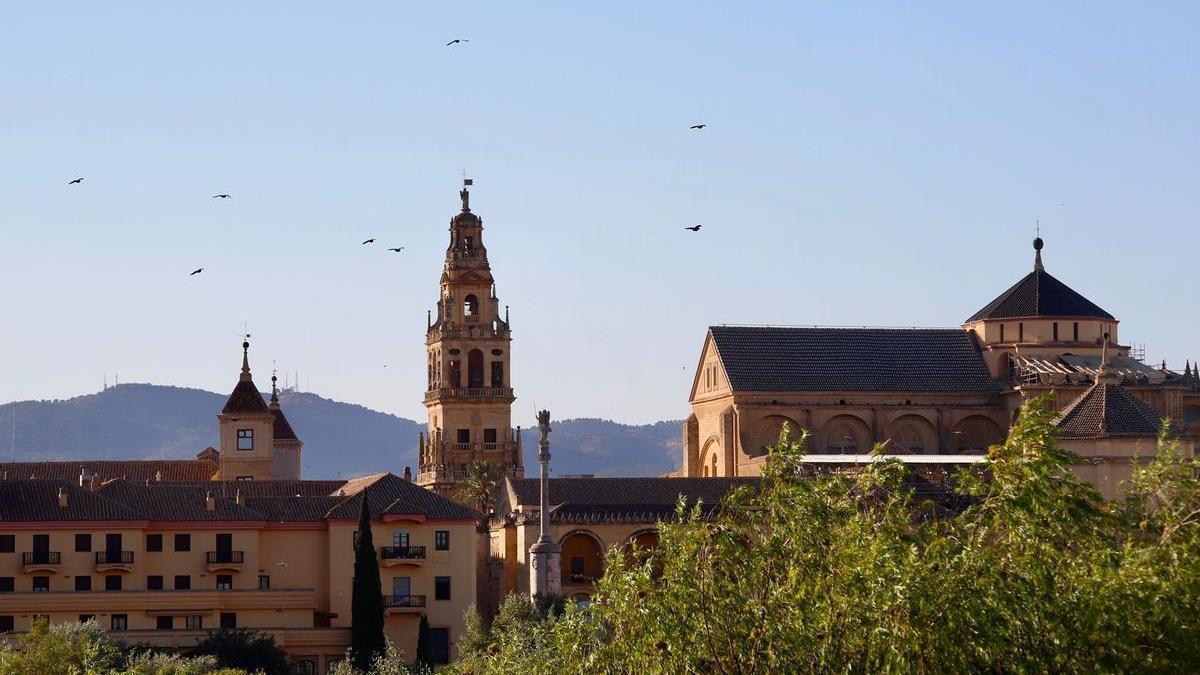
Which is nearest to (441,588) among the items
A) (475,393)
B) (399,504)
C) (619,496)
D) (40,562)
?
(399,504)

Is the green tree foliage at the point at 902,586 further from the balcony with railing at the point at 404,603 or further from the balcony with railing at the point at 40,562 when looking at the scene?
the balcony with railing at the point at 40,562

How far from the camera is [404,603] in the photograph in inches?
3410

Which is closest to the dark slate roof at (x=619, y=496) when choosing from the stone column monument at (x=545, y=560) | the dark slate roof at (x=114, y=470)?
the stone column monument at (x=545, y=560)

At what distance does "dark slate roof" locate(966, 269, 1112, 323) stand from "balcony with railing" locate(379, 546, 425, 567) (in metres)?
39.3

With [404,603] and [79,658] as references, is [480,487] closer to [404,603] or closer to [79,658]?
[404,603]

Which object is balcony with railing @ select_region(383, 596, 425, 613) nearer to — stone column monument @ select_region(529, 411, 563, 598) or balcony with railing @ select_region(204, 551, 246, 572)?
balcony with railing @ select_region(204, 551, 246, 572)

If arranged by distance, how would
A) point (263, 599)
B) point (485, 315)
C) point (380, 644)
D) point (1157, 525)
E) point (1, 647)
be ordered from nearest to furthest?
point (1157, 525)
point (1, 647)
point (380, 644)
point (263, 599)
point (485, 315)

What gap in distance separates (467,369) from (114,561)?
45.0m

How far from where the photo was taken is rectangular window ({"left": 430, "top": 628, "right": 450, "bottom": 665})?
277 ft

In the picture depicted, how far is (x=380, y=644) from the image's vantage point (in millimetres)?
77625

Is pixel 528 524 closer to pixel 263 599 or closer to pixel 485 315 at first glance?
pixel 263 599

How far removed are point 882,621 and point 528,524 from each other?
63947 mm

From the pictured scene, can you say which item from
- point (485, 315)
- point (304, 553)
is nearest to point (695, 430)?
point (485, 315)

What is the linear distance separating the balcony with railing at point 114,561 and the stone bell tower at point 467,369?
39700mm
